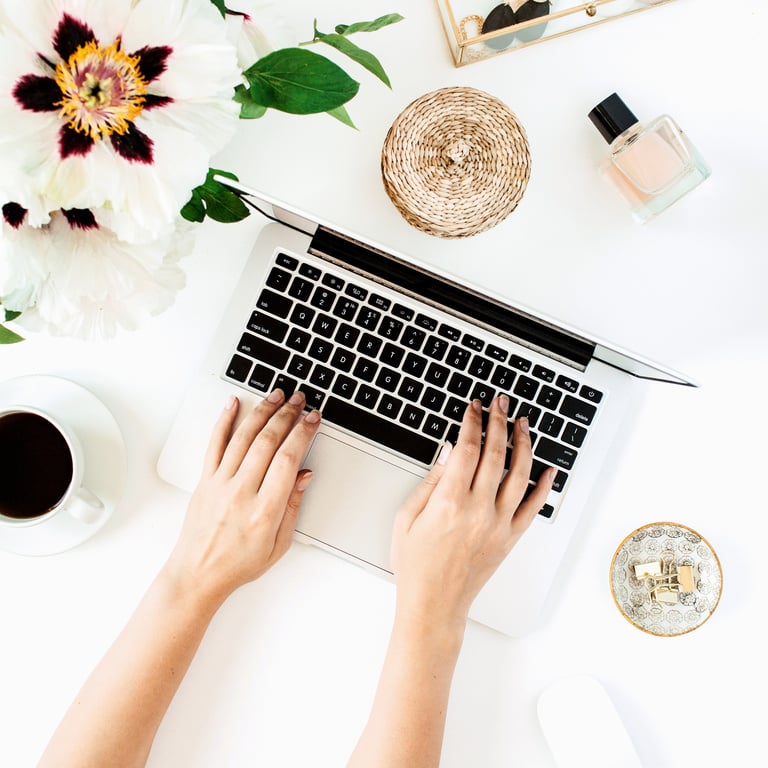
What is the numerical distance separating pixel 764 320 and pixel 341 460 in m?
0.46

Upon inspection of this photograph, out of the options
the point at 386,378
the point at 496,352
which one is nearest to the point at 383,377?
the point at 386,378

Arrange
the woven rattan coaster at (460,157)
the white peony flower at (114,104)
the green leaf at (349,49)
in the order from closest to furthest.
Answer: the white peony flower at (114,104) → the green leaf at (349,49) → the woven rattan coaster at (460,157)

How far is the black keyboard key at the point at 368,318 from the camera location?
66 cm

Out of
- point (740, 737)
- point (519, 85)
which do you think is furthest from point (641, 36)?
point (740, 737)

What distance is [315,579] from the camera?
718 mm

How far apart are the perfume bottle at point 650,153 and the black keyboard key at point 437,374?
25cm

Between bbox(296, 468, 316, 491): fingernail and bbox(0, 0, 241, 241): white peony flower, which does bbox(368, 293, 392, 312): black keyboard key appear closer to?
bbox(296, 468, 316, 491): fingernail

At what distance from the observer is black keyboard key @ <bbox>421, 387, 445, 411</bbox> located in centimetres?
67

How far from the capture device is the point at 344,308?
0.66 metres

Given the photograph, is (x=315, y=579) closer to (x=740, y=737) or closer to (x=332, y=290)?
(x=332, y=290)

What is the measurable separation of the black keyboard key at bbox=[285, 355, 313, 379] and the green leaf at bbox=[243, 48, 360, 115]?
283 millimetres

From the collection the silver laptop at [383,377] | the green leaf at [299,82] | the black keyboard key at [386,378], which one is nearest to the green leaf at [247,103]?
the green leaf at [299,82]

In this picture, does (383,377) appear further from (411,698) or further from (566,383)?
(411,698)

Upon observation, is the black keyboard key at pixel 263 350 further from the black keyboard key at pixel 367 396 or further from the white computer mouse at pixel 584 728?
the white computer mouse at pixel 584 728
